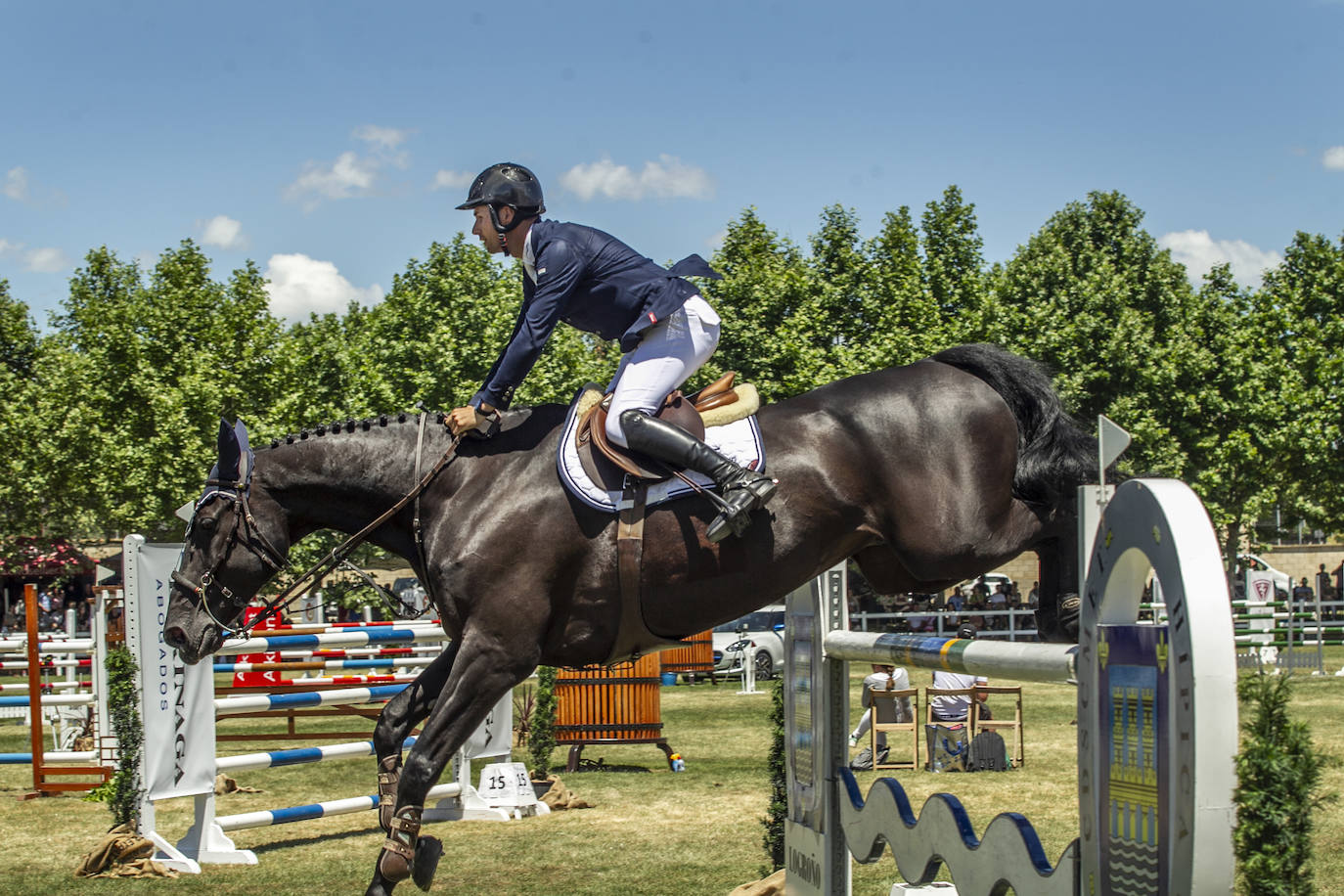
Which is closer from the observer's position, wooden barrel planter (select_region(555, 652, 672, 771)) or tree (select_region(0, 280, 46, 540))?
wooden barrel planter (select_region(555, 652, 672, 771))

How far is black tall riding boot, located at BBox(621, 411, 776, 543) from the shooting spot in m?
4.12

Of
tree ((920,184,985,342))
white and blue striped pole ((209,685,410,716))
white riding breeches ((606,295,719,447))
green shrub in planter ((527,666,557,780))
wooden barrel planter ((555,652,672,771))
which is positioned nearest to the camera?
white riding breeches ((606,295,719,447))

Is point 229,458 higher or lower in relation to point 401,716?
higher

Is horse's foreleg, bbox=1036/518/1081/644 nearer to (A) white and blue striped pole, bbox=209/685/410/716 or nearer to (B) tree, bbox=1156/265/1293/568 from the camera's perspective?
(A) white and blue striped pole, bbox=209/685/410/716

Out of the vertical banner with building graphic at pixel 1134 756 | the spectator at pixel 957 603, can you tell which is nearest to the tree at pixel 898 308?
the spectator at pixel 957 603

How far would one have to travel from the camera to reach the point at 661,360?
4.44 meters

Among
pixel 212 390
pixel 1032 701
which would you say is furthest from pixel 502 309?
pixel 1032 701

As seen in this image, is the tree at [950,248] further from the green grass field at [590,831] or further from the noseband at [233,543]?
the noseband at [233,543]

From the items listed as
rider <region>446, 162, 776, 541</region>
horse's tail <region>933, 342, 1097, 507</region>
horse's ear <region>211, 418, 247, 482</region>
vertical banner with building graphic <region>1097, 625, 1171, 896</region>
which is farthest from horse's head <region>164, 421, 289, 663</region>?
vertical banner with building graphic <region>1097, 625, 1171, 896</region>

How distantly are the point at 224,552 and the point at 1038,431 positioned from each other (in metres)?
2.97

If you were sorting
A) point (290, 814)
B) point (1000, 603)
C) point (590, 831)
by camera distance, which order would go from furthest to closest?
1. point (1000, 603)
2. point (590, 831)
3. point (290, 814)

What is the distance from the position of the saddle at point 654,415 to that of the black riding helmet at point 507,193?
690 mm

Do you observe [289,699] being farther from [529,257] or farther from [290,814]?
[529,257]

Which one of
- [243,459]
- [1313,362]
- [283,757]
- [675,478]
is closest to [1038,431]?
[675,478]
